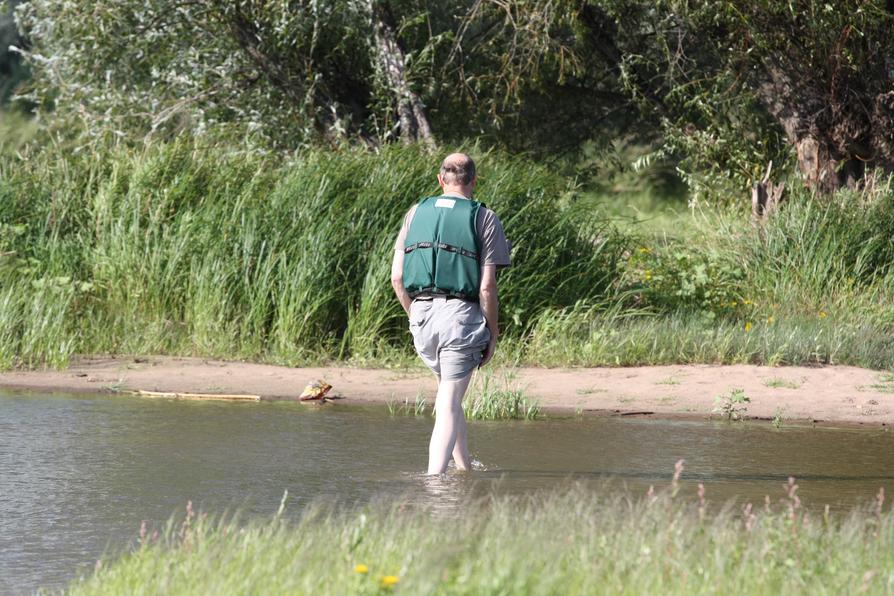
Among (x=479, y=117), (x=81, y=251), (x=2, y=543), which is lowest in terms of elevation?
(x=2, y=543)

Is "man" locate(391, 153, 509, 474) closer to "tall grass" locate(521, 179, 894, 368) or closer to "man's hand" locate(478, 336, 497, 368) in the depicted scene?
"man's hand" locate(478, 336, 497, 368)

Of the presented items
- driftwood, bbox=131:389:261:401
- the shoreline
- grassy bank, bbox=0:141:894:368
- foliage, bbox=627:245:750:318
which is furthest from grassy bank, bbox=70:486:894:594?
foliage, bbox=627:245:750:318

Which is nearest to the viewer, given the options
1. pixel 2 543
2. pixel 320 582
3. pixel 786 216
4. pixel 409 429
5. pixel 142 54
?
pixel 320 582

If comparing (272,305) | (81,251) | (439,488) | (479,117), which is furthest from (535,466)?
(479,117)

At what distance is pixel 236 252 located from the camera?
44.4ft

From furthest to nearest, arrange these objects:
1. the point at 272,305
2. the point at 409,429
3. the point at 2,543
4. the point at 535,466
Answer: the point at 272,305 → the point at 409,429 → the point at 535,466 → the point at 2,543

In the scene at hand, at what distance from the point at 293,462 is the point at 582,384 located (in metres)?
4.28

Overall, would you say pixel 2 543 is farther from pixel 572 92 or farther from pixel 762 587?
pixel 572 92

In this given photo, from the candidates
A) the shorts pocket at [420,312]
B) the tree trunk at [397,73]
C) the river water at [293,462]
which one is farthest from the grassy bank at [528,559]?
the tree trunk at [397,73]

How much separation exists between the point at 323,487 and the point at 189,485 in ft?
2.38

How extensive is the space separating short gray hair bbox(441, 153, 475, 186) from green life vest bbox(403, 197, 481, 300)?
11cm

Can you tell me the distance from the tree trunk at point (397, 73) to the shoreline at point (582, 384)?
5.52 meters

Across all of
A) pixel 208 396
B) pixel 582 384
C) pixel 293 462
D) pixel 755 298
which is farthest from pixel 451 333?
pixel 755 298

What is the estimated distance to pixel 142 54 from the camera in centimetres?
1856
